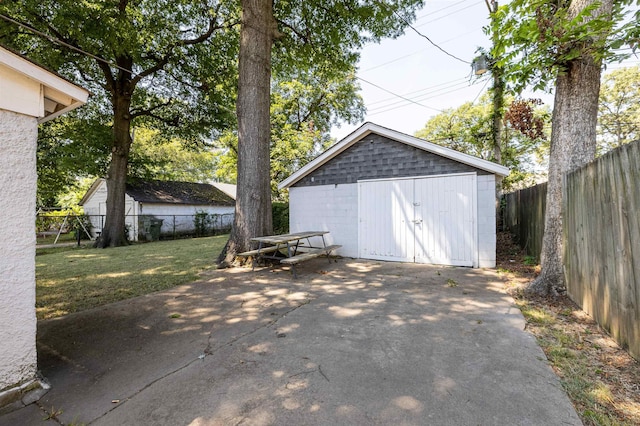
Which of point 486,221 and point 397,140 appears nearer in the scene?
point 486,221

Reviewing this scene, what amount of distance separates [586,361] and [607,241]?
1.28 meters

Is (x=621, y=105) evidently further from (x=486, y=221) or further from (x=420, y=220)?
(x=420, y=220)

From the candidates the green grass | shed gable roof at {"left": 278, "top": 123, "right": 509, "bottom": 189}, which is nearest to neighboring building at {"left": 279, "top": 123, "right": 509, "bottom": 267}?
shed gable roof at {"left": 278, "top": 123, "right": 509, "bottom": 189}

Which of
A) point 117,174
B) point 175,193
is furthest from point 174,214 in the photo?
point 117,174

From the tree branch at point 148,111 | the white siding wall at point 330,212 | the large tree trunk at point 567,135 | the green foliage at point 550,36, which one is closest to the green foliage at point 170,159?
the tree branch at point 148,111

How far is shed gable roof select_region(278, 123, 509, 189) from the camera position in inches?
266

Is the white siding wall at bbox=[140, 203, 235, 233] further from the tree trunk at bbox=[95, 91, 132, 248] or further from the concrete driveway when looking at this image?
the concrete driveway

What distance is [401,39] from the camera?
10992 millimetres

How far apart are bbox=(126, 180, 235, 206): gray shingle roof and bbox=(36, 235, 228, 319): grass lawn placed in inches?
375

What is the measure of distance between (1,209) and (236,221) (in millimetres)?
4978

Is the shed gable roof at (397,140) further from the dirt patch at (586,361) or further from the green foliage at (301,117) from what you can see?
the green foliage at (301,117)

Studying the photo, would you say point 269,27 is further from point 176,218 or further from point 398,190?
point 176,218

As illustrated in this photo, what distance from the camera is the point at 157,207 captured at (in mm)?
18297

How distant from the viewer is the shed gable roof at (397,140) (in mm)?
6750
